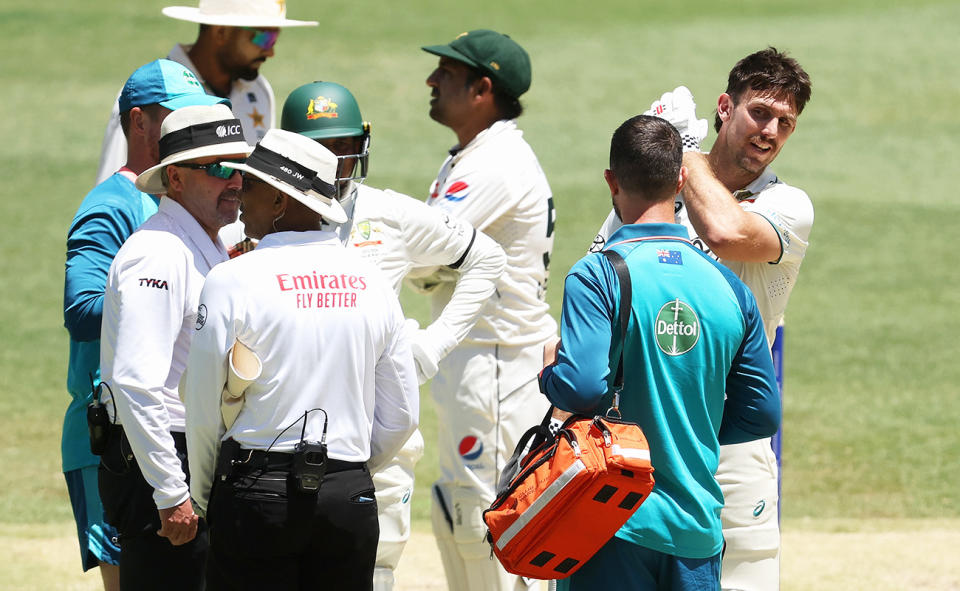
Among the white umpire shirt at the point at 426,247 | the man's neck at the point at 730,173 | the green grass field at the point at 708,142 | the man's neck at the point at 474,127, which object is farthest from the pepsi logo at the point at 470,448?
the green grass field at the point at 708,142

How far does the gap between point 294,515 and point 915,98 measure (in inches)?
844

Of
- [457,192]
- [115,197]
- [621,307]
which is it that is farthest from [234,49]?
[621,307]

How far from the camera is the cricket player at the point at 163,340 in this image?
3.85 meters

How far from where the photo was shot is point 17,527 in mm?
7816

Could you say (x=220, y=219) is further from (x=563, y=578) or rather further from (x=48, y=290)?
(x=48, y=290)

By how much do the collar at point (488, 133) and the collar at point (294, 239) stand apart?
2469 mm

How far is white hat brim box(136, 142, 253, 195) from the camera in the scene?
4.13 meters

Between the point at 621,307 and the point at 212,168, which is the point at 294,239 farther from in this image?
the point at 621,307

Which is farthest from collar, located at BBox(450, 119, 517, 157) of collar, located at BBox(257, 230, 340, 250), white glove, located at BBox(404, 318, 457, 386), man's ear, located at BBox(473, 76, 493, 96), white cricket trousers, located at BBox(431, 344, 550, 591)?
collar, located at BBox(257, 230, 340, 250)

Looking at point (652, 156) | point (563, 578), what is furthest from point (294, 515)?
point (652, 156)

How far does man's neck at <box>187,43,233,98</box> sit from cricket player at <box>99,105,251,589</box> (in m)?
2.45

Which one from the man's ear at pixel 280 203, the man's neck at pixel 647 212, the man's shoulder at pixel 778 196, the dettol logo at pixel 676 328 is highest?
the man's neck at pixel 647 212

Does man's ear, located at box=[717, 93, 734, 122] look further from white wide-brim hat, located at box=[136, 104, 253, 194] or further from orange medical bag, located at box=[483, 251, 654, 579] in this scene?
white wide-brim hat, located at box=[136, 104, 253, 194]

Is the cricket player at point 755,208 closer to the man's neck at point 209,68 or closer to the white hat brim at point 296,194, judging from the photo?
the white hat brim at point 296,194
